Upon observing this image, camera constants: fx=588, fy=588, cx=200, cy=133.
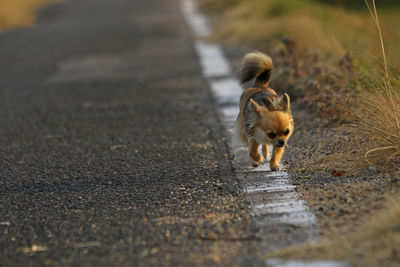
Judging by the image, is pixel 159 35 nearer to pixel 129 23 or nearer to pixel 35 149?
pixel 129 23

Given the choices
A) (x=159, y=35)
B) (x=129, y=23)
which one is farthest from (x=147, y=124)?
(x=129, y=23)

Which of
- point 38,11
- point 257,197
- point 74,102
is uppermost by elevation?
point 257,197

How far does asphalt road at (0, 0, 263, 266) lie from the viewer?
3.41 metres

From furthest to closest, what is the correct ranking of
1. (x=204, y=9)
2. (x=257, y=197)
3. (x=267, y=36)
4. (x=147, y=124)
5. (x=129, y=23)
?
(x=204, y=9), (x=129, y=23), (x=267, y=36), (x=147, y=124), (x=257, y=197)

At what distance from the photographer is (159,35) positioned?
1309 cm

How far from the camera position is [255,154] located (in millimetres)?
4871

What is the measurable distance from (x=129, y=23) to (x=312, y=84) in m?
9.78

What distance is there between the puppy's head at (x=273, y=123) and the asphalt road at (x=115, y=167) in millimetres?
416

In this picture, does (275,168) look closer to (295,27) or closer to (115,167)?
(115,167)

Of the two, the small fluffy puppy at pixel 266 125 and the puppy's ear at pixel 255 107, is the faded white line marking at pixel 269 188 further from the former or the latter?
the puppy's ear at pixel 255 107

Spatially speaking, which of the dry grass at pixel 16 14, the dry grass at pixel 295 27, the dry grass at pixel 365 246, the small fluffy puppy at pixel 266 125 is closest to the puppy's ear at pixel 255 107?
the small fluffy puppy at pixel 266 125

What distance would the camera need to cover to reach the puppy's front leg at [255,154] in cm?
484

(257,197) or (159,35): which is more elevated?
(257,197)

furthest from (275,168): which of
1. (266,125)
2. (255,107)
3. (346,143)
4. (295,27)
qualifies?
(295,27)
